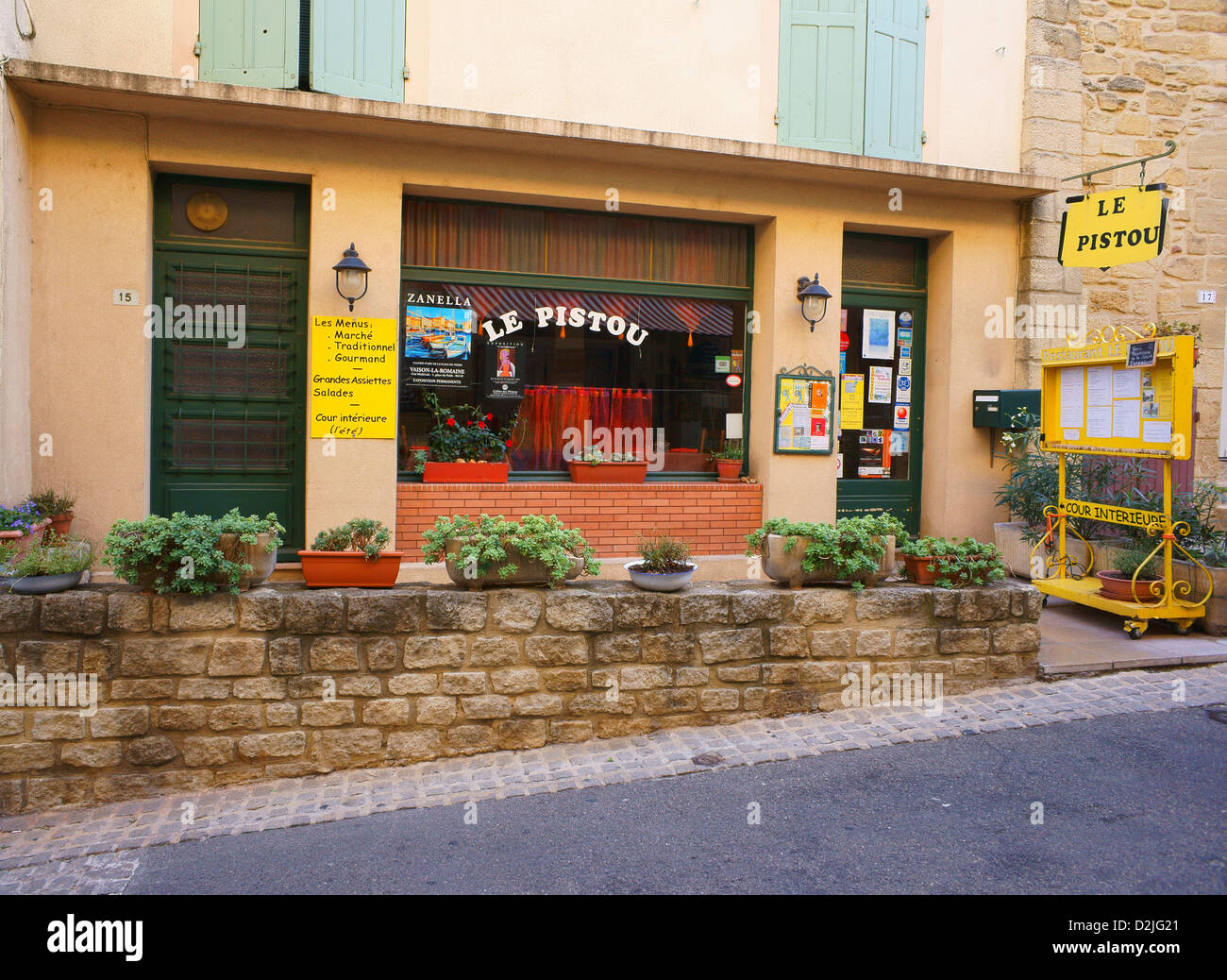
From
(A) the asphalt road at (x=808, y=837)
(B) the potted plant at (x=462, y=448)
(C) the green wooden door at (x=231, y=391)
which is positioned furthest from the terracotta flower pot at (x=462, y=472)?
(A) the asphalt road at (x=808, y=837)

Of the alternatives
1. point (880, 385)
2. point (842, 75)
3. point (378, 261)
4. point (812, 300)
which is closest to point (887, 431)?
point (880, 385)

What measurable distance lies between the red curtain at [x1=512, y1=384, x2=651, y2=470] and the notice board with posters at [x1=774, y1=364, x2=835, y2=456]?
4.31 ft

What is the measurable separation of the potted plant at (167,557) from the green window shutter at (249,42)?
4.43 meters

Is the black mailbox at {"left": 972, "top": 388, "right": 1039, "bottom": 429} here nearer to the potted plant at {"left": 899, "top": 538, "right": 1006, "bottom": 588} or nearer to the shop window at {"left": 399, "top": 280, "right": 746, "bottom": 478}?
the shop window at {"left": 399, "top": 280, "right": 746, "bottom": 478}

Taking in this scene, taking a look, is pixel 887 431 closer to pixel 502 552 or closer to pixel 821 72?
pixel 821 72

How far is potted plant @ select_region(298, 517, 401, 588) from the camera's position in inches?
208

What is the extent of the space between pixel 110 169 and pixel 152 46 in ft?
3.42

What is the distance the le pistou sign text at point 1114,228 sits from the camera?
27.7ft

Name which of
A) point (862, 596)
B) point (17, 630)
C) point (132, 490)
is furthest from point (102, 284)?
point (862, 596)

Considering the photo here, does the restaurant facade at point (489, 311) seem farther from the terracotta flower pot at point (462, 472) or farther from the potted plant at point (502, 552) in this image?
the potted plant at point (502, 552)

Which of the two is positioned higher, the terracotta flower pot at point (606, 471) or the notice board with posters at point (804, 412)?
the notice board with posters at point (804, 412)

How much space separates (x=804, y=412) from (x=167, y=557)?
628cm

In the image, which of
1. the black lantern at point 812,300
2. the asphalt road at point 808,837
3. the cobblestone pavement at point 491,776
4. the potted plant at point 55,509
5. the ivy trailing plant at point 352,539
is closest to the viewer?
the asphalt road at point 808,837

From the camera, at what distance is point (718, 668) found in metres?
5.67
